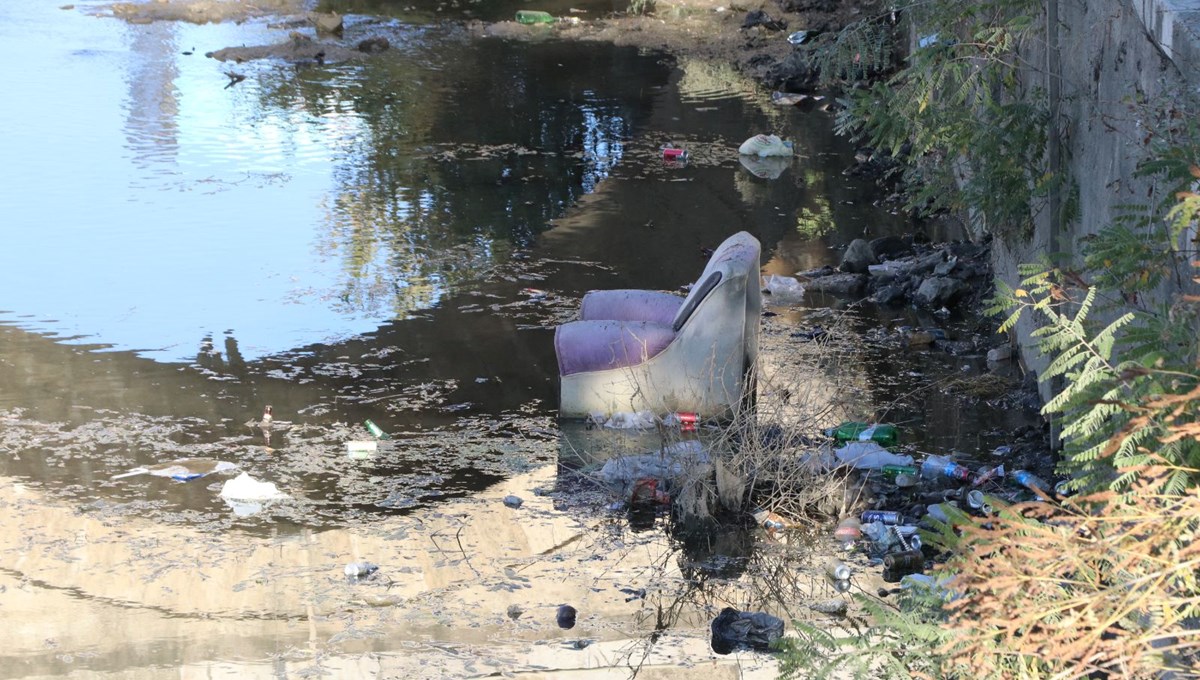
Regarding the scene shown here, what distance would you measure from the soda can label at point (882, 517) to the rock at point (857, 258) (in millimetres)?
4194

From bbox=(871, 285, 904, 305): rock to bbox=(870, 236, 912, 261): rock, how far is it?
692mm

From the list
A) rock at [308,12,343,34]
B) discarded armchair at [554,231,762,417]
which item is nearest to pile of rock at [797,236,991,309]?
discarded armchair at [554,231,762,417]

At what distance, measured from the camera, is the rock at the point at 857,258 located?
10164 millimetres

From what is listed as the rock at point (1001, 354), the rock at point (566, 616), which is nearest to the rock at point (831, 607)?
the rock at point (566, 616)

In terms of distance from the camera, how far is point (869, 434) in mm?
7051

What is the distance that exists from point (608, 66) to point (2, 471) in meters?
12.7

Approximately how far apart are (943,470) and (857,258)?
149 inches

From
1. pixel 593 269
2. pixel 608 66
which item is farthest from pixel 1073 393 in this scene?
pixel 608 66

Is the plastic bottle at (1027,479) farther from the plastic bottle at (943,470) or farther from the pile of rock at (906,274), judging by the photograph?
the pile of rock at (906,274)

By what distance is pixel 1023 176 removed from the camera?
7.32 meters

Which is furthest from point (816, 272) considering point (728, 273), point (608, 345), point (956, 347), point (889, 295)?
point (608, 345)

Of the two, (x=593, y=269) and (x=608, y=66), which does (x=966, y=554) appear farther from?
(x=608, y=66)

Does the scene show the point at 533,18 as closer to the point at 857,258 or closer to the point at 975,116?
the point at 857,258

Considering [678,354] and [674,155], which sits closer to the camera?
[678,354]
